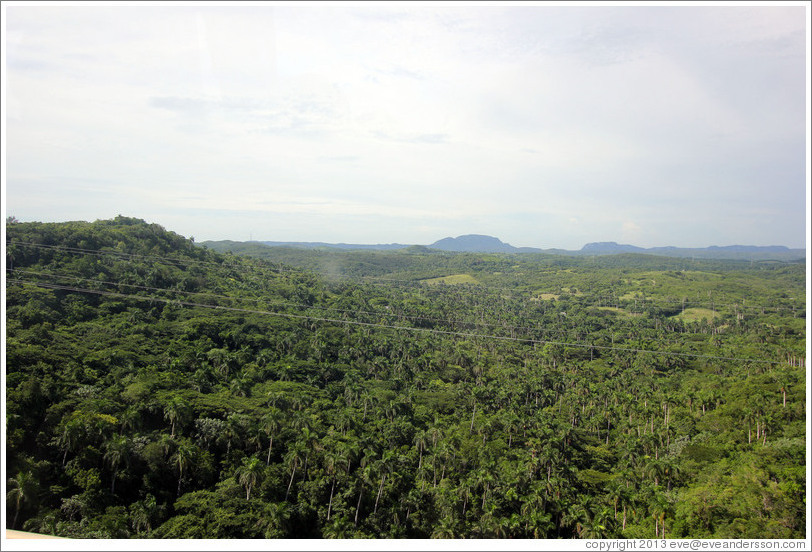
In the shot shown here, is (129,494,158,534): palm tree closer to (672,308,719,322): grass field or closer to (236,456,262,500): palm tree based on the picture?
(236,456,262,500): palm tree

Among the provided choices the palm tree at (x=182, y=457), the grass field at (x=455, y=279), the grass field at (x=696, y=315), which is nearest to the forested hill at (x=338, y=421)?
the palm tree at (x=182, y=457)

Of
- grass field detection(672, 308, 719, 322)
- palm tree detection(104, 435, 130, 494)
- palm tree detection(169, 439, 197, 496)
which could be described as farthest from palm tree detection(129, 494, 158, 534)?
grass field detection(672, 308, 719, 322)

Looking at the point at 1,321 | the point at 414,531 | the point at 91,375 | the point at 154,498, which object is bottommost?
the point at 414,531

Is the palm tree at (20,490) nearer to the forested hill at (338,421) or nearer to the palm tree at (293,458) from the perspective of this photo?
the forested hill at (338,421)

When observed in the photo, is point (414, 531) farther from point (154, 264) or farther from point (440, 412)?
point (154, 264)

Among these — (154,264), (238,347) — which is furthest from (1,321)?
(154,264)
